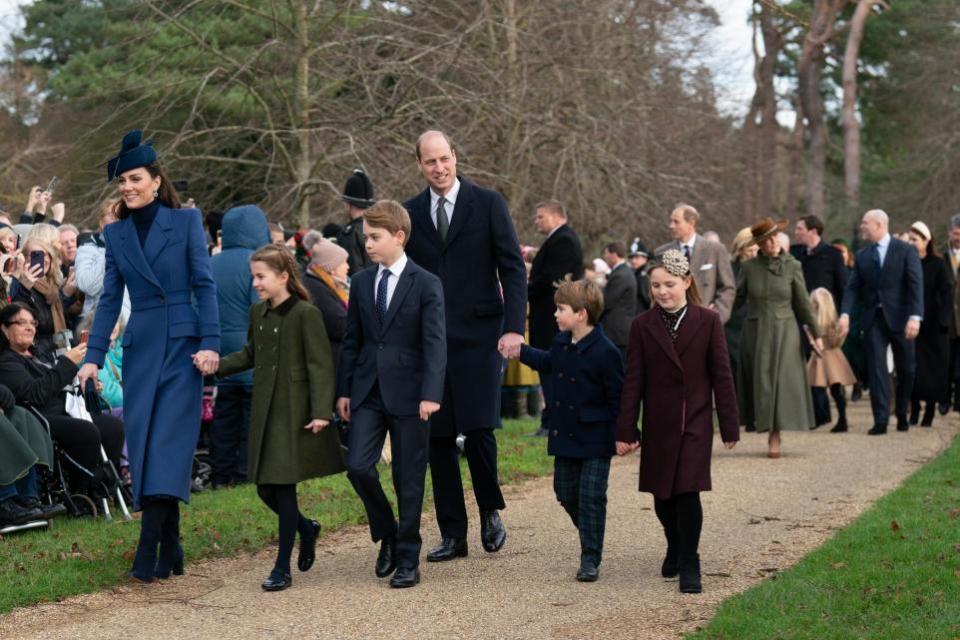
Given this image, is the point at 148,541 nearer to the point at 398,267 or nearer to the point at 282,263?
the point at 282,263

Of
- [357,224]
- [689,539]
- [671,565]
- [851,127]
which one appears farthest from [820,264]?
[851,127]

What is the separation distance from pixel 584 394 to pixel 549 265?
586 cm

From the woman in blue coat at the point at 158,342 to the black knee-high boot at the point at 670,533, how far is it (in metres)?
2.39

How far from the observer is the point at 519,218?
80.8 ft

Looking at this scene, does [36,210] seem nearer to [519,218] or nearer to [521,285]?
[521,285]

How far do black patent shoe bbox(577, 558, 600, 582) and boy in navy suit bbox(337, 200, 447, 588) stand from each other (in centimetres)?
81

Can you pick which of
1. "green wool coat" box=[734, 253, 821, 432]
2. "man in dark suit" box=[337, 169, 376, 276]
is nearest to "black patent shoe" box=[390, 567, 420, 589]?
"man in dark suit" box=[337, 169, 376, 276]

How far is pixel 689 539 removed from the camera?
23.3 ft

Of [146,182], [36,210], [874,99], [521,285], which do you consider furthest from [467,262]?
[874,99]

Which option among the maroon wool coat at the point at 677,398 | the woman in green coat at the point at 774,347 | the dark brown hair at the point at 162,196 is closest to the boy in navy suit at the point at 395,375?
the maroon wool coat at the point at 677,398

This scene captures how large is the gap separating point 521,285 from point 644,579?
168 cm

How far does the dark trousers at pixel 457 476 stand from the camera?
7.92 metres

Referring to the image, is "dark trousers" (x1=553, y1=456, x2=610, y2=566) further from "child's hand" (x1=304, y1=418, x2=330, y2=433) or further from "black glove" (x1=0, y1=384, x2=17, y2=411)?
"black glove" (x1=0, y1=384, x2=17, y2=411)

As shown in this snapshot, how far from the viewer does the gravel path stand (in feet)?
21.1
